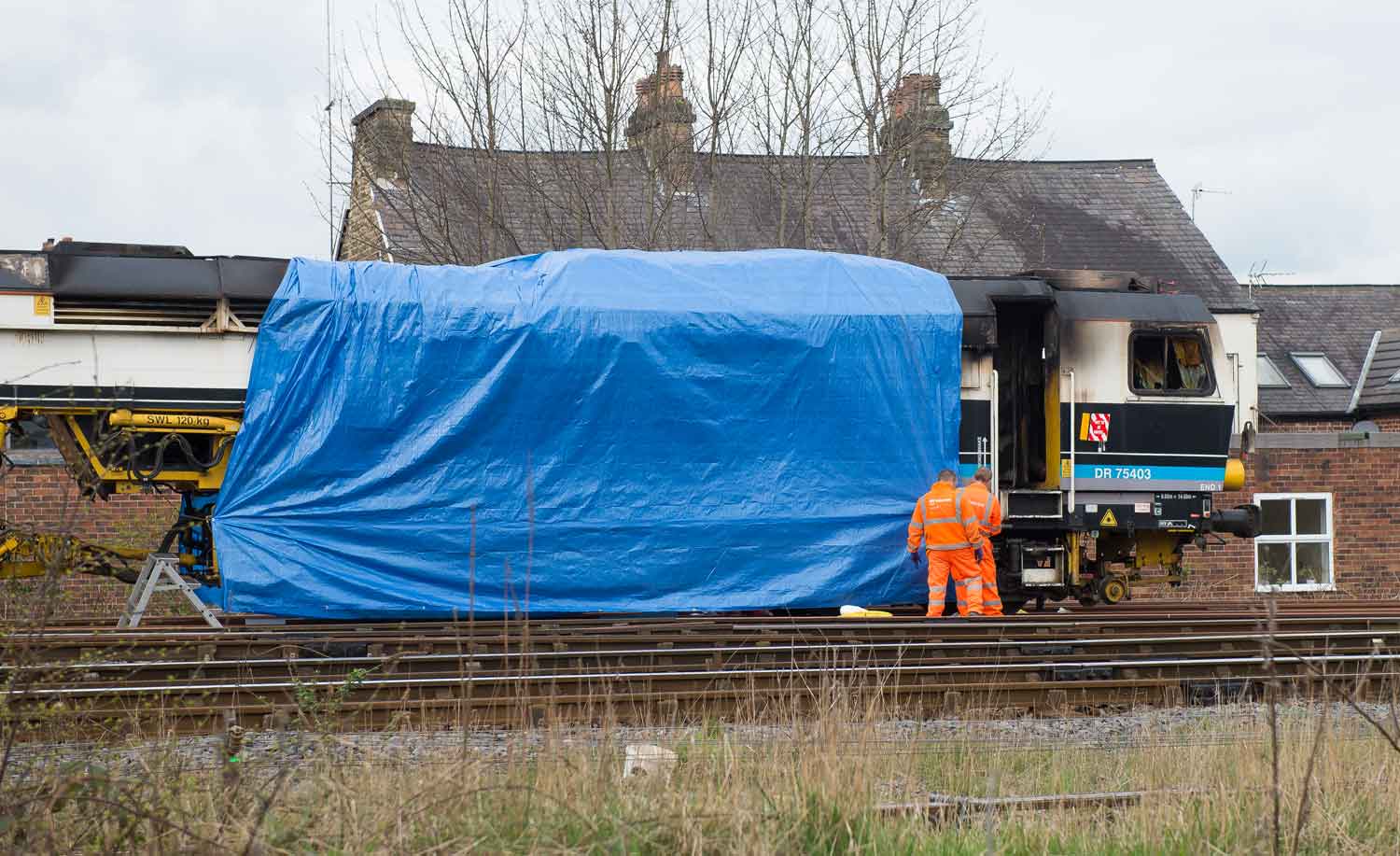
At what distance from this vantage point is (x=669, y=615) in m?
12.5

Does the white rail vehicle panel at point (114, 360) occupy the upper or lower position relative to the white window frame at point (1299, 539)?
upper

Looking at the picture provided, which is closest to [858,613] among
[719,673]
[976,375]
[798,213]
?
[976,375]

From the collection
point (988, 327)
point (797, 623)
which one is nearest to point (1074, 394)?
point (988, 327)

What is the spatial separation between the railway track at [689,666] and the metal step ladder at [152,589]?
225 millimetres

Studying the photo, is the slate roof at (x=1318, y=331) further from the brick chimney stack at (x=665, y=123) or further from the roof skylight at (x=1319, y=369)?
the brick chimney stack at (x=665, y=123)

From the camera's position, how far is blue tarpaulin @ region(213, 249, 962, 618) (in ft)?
37.1

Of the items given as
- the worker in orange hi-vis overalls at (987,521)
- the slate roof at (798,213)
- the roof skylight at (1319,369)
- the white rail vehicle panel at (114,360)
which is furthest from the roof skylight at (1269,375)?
the white rail vehicle panel at (114,360)

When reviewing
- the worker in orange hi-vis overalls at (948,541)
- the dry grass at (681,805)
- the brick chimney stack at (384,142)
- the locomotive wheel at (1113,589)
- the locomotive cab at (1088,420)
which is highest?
the brick chimney stack at (384,142)

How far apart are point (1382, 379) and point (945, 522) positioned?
18.9 m

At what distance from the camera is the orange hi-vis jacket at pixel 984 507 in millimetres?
12172

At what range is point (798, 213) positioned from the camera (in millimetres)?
24062

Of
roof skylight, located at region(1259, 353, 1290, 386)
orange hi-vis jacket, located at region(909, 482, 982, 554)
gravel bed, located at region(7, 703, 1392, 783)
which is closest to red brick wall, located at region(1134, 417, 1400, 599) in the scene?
orange hi-vis jacket, located at region(909, 482, 982, 554)

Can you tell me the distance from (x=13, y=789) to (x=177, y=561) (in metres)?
6.56

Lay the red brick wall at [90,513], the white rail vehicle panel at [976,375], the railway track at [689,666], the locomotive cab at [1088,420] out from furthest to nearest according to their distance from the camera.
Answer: the red brick wall at [90,513], the locomotive cab at [1088,420], the white rail vehicle panel at [976,375], the railway track at [689,666]
